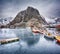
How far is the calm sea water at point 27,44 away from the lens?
10.8 ft

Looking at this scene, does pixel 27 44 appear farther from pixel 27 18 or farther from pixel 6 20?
pixel 6 20

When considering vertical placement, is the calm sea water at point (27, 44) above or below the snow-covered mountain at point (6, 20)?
below

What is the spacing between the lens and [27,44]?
3.45 m

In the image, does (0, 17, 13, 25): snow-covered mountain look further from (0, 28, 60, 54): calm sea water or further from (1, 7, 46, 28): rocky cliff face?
(0, 28, 60, 54): calm sea water

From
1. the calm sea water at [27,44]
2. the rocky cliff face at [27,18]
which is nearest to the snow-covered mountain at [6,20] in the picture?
the rocky cliff face at [27,18]

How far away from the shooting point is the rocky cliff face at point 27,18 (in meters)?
3.67

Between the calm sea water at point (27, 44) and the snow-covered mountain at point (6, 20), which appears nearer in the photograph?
the calm sea water at point (27, 44)

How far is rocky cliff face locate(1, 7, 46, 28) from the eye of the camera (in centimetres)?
367

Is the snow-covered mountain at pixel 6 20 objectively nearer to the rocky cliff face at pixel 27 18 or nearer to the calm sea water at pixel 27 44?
the rocky cliff face at pixel 27 18

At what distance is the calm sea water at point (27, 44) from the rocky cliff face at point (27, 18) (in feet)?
0.44

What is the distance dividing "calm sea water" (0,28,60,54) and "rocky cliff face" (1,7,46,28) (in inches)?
5.3

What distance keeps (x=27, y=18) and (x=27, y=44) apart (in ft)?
2.14

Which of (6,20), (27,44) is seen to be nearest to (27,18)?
(6,20)

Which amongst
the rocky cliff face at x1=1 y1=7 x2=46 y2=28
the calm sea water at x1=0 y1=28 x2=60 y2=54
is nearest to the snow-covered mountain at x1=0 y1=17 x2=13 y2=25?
the rocky cliff face at x1=1 y1=7 x2=46 y2=28
